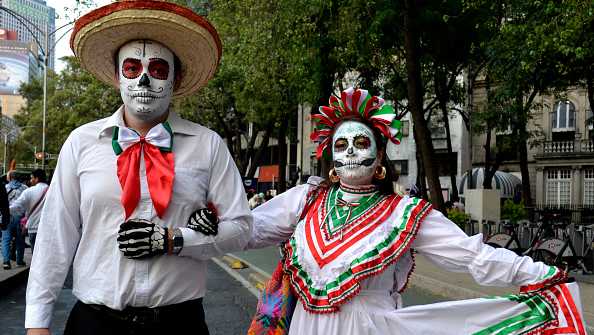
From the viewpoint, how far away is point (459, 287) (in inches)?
365

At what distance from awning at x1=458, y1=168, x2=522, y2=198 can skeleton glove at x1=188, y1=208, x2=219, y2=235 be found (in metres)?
33.8

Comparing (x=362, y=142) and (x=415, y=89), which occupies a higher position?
(x=415, y=89)

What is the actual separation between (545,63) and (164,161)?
1490 centimetres

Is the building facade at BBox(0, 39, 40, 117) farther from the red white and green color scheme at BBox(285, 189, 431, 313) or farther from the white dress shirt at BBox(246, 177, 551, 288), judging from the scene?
the red white and green color scheme at BBox(285, 189, 431, 313)

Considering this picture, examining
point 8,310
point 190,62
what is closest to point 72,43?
point 190,62

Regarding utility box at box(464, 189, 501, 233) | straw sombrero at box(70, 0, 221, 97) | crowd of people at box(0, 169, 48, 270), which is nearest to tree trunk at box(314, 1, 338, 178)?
utility box at box(464, 189, 501, 233)

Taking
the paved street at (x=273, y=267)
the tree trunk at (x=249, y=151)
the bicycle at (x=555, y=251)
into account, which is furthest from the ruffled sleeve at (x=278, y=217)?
the tree trunk at (x=249, y=151)


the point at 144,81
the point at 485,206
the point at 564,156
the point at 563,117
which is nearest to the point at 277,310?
the point at 144,81

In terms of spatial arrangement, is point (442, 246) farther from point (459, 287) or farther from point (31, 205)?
point (31, 205)

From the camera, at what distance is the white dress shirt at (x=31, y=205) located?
10.2m

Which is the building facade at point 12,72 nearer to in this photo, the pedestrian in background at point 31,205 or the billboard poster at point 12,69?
the billboard poster at point 12,69

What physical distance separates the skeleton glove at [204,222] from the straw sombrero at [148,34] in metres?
0.77

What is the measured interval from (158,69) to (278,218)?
130 cm

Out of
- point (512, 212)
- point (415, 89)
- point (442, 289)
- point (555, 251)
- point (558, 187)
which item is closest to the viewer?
point (442, 289)
